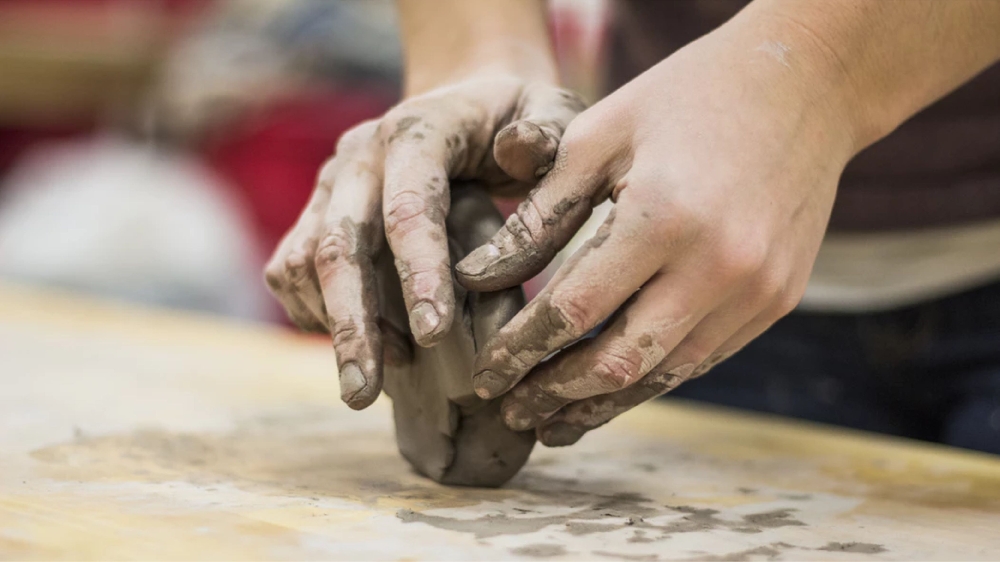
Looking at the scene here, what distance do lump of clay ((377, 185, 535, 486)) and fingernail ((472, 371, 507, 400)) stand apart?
0.05 metres

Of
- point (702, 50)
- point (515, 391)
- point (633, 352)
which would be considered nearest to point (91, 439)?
point (515, 391)

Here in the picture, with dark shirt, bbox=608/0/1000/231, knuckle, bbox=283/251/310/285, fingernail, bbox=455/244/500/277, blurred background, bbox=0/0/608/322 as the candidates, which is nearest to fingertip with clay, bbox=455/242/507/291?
fingernail, bbox=455/244/500/277

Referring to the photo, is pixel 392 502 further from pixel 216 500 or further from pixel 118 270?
pixel 118 270

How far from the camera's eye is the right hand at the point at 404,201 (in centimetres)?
91

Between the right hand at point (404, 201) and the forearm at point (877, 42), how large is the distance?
0.82 ft

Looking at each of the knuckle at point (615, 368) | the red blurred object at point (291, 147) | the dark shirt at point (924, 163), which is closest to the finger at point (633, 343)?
the knuckle at point (615, 368)

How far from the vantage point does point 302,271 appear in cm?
102

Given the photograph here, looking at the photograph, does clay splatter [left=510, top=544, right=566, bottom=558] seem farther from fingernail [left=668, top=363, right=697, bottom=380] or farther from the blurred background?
the blurred background

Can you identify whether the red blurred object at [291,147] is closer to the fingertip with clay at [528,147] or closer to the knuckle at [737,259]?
the fingertip with clay at [528,147]

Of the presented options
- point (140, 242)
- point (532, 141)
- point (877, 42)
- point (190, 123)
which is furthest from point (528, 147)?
point (190, 123)

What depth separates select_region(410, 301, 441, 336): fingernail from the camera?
870mm

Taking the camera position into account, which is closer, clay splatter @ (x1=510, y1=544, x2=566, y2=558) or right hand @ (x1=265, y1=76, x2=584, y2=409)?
clay splatter @ (x1=510, y1=544, x2=566, y2=558)

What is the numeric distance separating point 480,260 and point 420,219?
0.25ft

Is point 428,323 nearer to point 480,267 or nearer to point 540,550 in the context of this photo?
point 480,267
